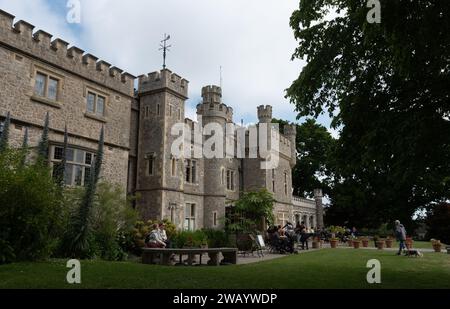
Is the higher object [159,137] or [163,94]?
[163,94]

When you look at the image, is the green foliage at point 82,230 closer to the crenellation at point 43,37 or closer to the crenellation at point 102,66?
the crenellation at point 43,37

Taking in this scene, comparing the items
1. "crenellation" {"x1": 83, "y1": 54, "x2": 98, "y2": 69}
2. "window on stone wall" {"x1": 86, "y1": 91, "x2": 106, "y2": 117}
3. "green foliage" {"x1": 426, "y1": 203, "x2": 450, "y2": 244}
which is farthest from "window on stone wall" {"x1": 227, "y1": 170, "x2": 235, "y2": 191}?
"green foliage" {"x1": 426, "y1": 203, "x2": 450, "y2": 244}

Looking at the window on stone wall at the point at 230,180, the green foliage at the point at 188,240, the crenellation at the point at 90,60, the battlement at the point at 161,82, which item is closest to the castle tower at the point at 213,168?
the window on stone wall at the point at 230,180

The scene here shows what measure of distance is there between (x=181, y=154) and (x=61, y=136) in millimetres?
7431

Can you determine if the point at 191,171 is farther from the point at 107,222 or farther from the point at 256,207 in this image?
the point at 107,222

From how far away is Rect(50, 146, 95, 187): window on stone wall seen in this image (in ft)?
51.1

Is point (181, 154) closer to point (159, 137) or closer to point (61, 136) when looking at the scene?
point (159, 137)

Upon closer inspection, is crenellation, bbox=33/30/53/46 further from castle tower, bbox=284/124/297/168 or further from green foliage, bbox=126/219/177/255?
castle tower, bbox=284/124/297/168

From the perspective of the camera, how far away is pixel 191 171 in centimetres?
2381

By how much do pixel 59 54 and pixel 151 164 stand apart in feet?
23.6

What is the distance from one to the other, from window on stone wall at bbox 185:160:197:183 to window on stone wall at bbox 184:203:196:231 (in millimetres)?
1540

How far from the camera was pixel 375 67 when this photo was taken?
10.0 metres

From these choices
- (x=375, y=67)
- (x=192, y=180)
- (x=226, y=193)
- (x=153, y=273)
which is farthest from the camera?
(x=226, y=193)
